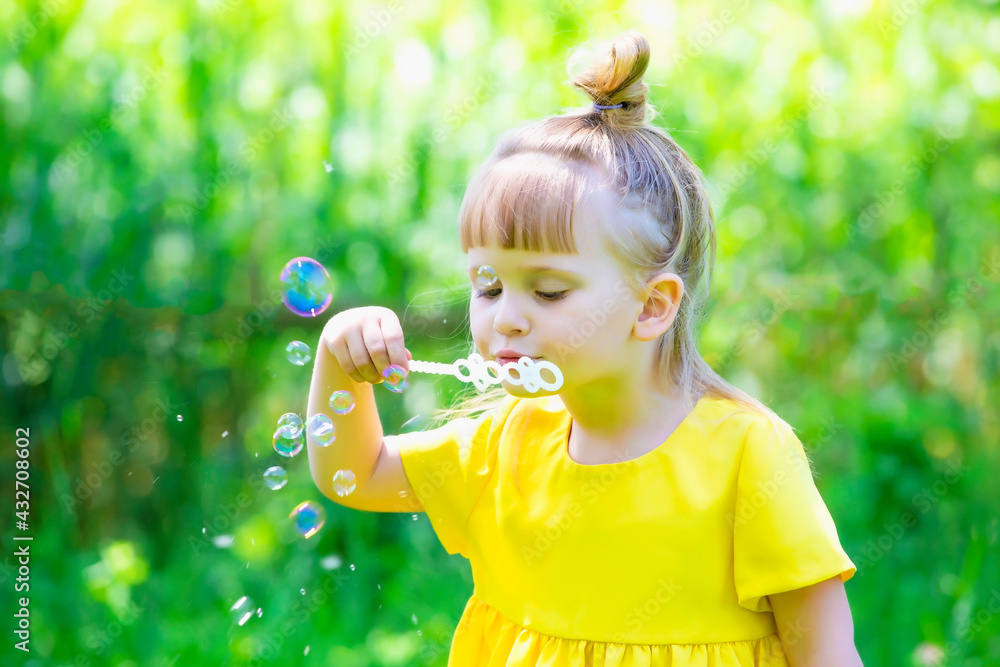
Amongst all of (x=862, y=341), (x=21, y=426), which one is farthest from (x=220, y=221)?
(x=862, y=341)

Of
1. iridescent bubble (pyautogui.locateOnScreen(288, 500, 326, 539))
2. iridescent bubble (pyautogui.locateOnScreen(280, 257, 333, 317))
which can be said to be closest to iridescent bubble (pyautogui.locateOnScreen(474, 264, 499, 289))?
iridescent bubble (pyautogui.locateOnScreen(280, 257, 333, 317))

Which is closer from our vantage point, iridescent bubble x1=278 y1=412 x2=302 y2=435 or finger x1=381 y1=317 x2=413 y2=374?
finger x1=381 y1=317 x2=413 y2=374

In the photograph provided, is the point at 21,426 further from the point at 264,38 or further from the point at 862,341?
the point at 862,341

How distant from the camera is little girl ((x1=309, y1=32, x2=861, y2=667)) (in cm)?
123

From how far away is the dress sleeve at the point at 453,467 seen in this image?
143 centimetres

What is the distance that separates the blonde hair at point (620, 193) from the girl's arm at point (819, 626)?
219 millimetres

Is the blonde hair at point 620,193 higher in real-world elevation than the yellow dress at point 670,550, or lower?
higher

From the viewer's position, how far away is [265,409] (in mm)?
2598

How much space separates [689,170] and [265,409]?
1505mm

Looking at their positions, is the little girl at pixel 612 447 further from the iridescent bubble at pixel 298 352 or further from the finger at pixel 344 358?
the iridescent bubble at pixel 298 352

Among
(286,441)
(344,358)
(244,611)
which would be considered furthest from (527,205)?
(244,611)

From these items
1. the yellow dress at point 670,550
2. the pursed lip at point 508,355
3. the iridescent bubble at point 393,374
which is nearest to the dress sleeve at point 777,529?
the yellow dress at point 670,550

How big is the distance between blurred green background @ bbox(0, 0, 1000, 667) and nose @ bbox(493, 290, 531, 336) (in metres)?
1.14

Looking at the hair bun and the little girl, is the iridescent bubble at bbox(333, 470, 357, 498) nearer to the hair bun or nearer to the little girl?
the little girl
